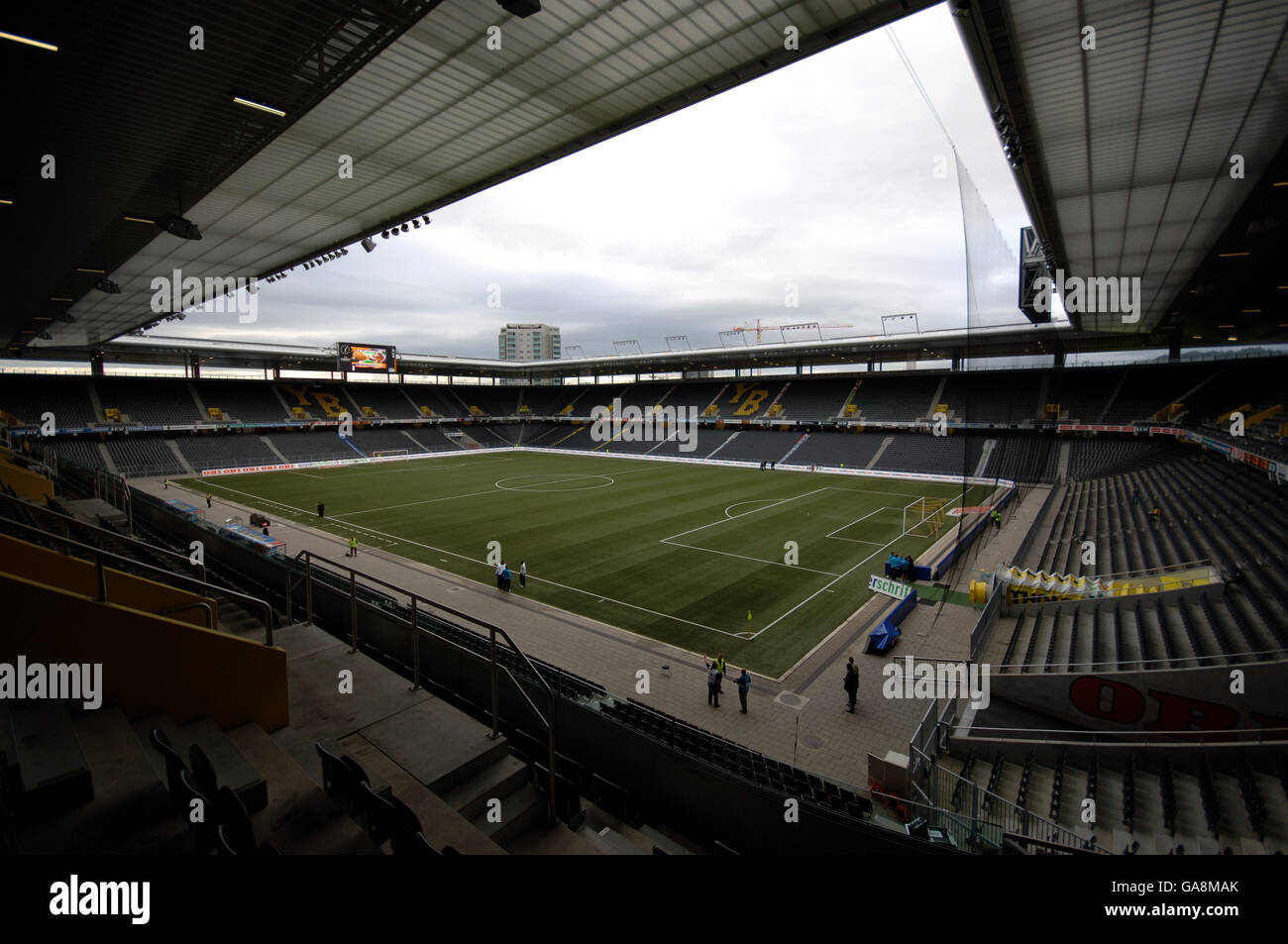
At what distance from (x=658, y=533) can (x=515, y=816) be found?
861 inches

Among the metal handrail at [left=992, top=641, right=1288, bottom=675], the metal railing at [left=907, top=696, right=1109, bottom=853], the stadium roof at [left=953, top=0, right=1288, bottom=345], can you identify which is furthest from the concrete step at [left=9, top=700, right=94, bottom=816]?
the metal handrail at [left=992, top=641, right=1288, bottom=675]

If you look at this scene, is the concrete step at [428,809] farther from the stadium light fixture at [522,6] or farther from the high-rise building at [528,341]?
the high-rise building at [528,341]

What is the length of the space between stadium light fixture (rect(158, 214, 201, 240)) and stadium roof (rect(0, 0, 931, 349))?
427 millimetres

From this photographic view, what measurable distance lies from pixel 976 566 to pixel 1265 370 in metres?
30.1

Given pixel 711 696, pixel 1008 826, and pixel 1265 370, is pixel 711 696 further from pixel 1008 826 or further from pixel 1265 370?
pixel 1265 370

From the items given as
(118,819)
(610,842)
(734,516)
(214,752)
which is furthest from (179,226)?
(734,516)

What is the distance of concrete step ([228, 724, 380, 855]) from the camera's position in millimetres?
4168

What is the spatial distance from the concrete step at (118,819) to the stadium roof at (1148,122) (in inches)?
508

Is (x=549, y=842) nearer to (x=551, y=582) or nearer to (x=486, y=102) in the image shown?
(x=486, y=102)

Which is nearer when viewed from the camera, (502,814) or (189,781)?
(189,781)
